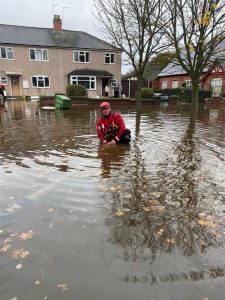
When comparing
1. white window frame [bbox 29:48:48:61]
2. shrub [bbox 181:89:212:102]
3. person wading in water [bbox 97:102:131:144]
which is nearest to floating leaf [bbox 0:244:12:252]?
person wading in water [bbox 97:102:131:144]

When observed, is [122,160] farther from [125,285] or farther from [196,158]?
[125,285]

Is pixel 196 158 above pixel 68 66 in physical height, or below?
below

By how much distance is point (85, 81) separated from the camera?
38.6 meters

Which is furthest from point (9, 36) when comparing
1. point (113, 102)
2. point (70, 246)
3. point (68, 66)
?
point (70, 246)

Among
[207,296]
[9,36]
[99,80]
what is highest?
[9,36]

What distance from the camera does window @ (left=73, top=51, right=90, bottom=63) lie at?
126ft

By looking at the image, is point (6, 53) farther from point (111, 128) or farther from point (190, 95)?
point (111, 128)

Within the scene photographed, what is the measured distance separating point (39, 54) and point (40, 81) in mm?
3254

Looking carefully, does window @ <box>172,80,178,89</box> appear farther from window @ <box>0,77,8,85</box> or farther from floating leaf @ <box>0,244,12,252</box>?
floating leaf @ <box>0,244,12,252</box>

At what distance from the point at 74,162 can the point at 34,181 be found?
1.50 metres

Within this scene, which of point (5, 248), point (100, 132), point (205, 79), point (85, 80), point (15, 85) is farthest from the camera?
point (205, 79)

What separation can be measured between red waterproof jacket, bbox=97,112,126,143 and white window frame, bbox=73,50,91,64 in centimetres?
3168

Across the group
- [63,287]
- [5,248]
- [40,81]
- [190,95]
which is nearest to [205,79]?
[190,95]

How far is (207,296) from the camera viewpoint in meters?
2.79
